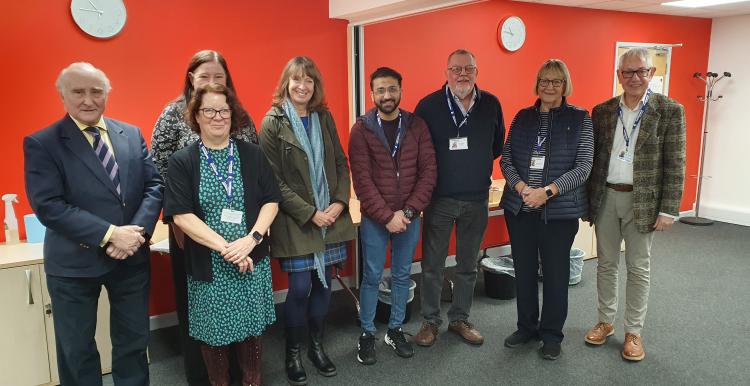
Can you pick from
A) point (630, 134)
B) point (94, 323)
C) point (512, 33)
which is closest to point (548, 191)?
point (630, 134)

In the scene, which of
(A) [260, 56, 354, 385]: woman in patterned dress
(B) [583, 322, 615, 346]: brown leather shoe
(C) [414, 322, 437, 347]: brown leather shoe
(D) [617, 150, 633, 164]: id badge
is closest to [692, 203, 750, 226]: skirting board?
(B) [583, 322, 615, 346]: brown leather shoe

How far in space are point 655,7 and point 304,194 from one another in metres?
4.85

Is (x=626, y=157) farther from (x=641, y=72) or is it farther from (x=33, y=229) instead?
(x=33, y=229)

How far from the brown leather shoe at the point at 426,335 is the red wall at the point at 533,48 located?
6.37 feet

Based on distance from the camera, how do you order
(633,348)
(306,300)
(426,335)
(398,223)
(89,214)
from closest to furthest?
1. (89,214)
2. (306,300)
3. (398,223)
4. (633,348)
5. (426,335)

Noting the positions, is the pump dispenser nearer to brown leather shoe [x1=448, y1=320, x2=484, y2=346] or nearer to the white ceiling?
brown leather shoe [x1=448, y1=320, x2=484, y2=346]

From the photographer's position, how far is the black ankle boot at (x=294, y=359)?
99.9 inches

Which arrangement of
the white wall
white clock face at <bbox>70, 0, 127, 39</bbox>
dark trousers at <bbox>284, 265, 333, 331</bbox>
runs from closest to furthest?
dark trousers at <bbox>284, 265, 333, 331</bbox>
white clock face at <bbox>70, 0, 127, 39</bbox>
the white wall

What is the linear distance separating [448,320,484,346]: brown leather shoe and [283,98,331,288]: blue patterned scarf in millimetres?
1017

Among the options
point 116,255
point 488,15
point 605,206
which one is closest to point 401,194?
point 605,206

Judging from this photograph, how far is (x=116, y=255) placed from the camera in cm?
193

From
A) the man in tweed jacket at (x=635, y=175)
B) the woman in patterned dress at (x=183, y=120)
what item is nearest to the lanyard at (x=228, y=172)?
the woman in patterned dress at (x=183, y=120)

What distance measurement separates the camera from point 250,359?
7.73 ft

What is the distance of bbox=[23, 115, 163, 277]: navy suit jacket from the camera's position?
1.82 m
